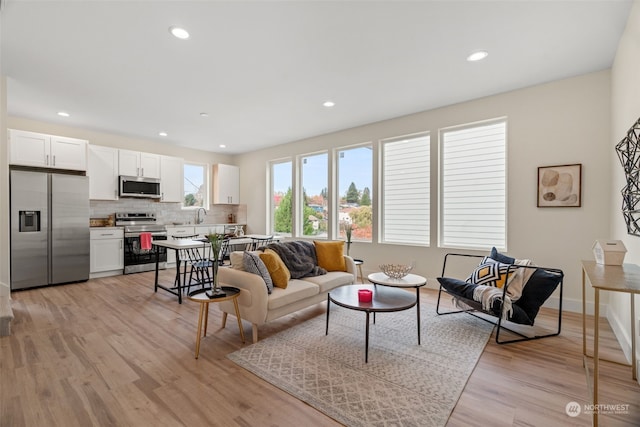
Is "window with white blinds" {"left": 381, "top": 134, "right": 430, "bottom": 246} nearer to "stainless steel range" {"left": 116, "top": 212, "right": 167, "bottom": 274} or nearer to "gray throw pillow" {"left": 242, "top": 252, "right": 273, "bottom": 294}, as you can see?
"gray throw pillow" {"left": 242, "top": 252, "right": 273, "bottom": 294}

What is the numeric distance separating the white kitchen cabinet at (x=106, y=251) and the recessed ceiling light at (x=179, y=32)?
4173mm

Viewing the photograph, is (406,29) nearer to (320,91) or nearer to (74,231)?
(320,91)

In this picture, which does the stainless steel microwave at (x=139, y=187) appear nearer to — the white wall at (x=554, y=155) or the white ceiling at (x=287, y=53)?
the white ceiling at (x=287, y=53)

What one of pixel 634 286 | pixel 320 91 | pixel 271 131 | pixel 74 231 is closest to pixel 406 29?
pixel 320 91

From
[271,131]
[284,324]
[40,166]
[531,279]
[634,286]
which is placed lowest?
[284,324]

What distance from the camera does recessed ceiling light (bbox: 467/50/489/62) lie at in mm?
2868

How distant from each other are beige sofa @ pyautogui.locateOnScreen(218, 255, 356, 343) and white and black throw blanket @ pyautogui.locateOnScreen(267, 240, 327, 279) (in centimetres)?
13

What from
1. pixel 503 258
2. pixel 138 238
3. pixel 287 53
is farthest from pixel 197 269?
pixel 503 258

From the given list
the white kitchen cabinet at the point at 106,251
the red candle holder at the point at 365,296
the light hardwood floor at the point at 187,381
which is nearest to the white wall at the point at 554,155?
the light hardwood floor at the point at 187,381

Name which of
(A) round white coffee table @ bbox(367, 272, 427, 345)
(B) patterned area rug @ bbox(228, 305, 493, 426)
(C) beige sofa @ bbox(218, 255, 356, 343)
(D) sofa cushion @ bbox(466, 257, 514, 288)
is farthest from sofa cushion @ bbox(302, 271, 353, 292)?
(D) sofa cushion @ bbox(466, 257, 514, 288)

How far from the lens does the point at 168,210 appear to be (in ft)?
21.5

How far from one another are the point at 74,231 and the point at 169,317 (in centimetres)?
Answer: 295

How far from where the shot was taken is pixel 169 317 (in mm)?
3320

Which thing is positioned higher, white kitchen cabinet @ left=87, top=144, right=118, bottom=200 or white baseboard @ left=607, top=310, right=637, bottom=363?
white kitchen cabinet @ left=87, top=144, right=118, bottom=200
